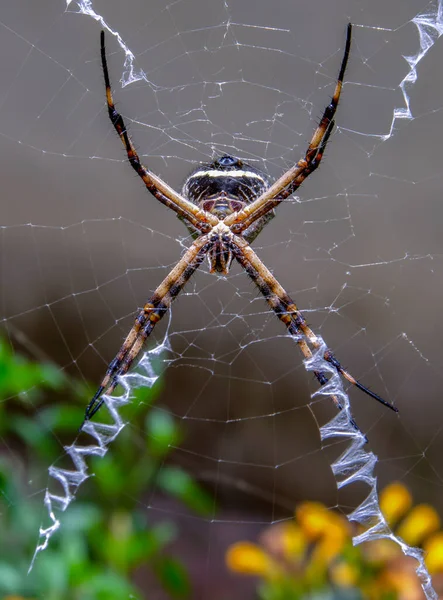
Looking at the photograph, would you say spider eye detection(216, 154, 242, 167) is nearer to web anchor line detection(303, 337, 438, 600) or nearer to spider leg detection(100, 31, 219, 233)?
spider leg detection(100, 31, 219, 233)

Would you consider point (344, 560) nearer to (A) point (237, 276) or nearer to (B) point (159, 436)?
(B) point (159, 436)

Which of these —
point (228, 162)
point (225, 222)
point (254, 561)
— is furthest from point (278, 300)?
point (254, 561)

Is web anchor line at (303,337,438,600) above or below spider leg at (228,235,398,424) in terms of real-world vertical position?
below

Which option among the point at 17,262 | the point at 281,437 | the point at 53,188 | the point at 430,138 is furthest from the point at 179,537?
the point at 430,138

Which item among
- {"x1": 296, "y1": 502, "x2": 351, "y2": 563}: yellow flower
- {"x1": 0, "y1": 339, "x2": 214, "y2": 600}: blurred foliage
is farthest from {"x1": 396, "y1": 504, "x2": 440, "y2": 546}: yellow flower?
{"x1": 0, "y1": 339, "x2": 214, "y2": 600}: blurred foliage

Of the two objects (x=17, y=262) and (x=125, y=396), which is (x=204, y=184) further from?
(x=17, y=262)

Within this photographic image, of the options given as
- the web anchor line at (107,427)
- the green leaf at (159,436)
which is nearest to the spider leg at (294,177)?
the web anchor line at (107,427)

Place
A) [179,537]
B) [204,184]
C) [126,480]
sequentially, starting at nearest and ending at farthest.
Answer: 1. [204,184]
2. [126,480]
3. [179,537]
